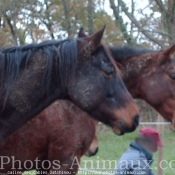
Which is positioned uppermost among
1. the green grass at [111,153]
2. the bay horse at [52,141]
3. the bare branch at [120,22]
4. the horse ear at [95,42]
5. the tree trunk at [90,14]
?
the tree trunk at [90,14]

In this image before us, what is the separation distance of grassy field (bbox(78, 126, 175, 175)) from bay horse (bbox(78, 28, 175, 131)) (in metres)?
2.43

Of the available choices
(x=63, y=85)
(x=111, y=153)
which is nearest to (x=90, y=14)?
(x=111, y=153)

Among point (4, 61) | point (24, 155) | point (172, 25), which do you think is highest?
point (172, 25)

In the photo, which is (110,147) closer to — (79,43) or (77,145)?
(77,145)

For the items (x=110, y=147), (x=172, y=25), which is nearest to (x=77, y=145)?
(x=110, y=147)

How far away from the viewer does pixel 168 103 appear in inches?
226

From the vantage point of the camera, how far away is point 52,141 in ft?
17.1

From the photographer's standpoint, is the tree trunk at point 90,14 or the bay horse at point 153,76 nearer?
the bay horse at point 153,76

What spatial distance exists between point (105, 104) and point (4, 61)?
3.03 ft

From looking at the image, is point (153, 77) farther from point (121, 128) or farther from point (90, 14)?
point (90, 14)

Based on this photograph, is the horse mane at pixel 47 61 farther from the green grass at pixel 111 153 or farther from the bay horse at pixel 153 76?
the green grass at pixel 111 153

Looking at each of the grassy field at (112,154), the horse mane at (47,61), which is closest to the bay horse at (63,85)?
the horse mane at (47,61)

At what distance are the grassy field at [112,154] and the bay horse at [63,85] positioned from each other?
158 inches

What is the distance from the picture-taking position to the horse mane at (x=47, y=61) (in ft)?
12.7
